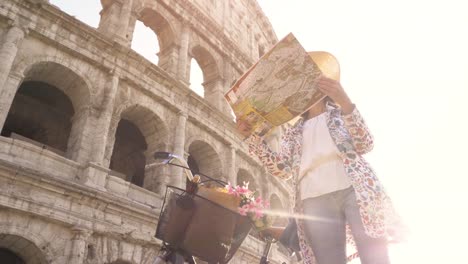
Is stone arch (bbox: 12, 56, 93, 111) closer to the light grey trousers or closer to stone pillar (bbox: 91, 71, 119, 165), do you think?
stone pillar (bbox: 91, 71, 119, 165)

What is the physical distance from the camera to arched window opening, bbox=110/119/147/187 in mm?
12828

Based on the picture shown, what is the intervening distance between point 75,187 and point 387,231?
7.17 m

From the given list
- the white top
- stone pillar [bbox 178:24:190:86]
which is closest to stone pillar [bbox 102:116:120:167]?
stone pillar [bbox 178:24:190:86]

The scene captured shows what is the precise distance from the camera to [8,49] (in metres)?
8.30

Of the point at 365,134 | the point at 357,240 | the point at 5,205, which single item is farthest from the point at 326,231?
the point at 5,205

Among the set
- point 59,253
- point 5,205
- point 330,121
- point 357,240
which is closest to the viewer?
point 357,240

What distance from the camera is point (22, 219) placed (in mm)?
7215

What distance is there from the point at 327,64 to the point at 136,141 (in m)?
11.2

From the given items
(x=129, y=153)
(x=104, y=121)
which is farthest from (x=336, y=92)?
(x=129, y=153)

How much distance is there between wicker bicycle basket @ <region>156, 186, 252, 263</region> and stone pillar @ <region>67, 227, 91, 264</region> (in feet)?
18.5

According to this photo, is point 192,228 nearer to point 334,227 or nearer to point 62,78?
point 334,227

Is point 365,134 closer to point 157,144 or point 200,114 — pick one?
point 157,144

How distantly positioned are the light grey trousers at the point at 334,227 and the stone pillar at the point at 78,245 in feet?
21.3

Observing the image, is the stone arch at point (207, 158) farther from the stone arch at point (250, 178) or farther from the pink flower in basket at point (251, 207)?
the pink flower in basket at point (251, 207)
